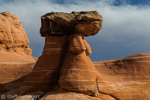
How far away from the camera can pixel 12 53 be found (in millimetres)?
21406

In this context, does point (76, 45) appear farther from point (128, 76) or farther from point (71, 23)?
point (128, 76)

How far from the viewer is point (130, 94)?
45.1ft

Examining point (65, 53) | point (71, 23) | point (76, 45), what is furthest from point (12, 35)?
point (76, 45)

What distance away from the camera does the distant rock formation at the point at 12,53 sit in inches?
689

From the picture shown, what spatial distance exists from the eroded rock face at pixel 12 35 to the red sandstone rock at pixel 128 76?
37.2 feet

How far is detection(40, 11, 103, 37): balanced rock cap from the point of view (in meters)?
12.1

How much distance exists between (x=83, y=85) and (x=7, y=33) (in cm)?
1446

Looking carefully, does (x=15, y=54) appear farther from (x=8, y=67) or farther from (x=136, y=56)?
(x=136, y=56)

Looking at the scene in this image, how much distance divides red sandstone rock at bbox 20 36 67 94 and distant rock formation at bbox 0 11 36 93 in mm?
5213

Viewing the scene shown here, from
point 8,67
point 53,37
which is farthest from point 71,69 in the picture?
point 8,67

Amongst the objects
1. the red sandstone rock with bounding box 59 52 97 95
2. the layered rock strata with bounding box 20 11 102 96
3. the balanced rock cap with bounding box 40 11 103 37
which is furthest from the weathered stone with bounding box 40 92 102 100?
the balanced rock cap with bounding box 40 11 103 37

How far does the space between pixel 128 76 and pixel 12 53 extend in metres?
14.2

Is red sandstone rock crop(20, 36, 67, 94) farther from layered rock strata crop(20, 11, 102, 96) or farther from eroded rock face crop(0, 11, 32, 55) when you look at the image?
eroded rock face crop(0, 11, 32, 55)

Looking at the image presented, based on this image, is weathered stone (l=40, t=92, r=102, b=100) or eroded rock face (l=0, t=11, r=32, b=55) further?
eroded rock face (l=0, t=11, r=32, b=55)
